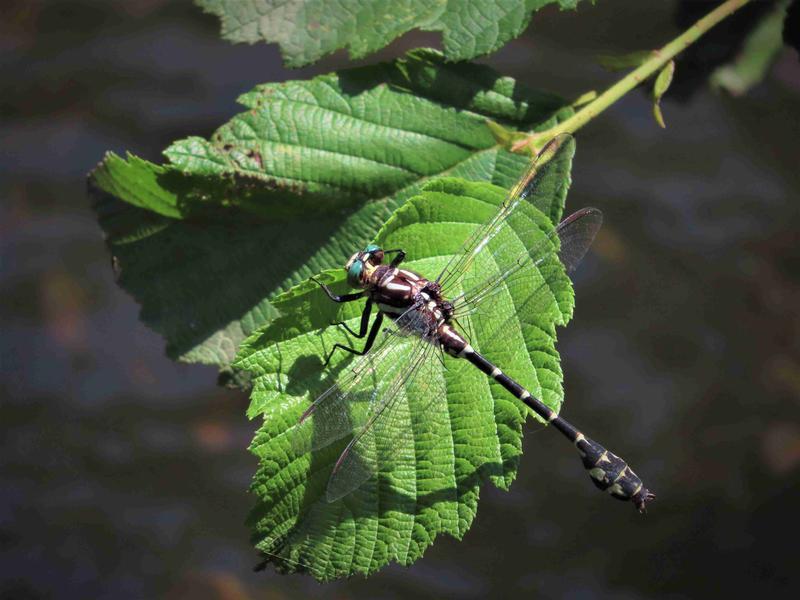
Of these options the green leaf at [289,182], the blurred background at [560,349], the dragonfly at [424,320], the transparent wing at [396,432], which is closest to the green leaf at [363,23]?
the green leaf at [289,182]

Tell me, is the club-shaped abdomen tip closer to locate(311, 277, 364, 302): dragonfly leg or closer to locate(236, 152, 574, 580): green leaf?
locate(236, 152, 574, 580): green leaf

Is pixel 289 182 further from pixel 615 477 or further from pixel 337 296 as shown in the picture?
pixel 615 477

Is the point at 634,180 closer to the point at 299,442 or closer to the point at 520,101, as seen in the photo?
the point at 520,101

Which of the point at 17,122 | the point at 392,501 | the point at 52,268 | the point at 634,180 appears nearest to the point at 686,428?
the point at 634,180

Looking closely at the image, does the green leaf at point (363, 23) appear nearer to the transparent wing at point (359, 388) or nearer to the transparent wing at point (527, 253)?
the transparent wing at point (527, 253)

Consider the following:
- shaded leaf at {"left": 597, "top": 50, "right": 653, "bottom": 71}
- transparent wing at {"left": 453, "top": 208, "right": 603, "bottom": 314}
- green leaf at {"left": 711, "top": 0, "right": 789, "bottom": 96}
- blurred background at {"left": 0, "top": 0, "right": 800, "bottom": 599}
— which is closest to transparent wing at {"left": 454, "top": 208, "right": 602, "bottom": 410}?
transparent wing at {"left": 453, "top": 208, "right": 603, "bottom": 314}

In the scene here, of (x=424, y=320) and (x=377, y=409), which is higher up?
(x=424, y=320)

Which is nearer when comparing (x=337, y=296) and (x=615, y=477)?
(x=337, y=296)

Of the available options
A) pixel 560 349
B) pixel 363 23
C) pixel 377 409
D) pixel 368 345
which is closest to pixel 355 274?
pixel 368 345
